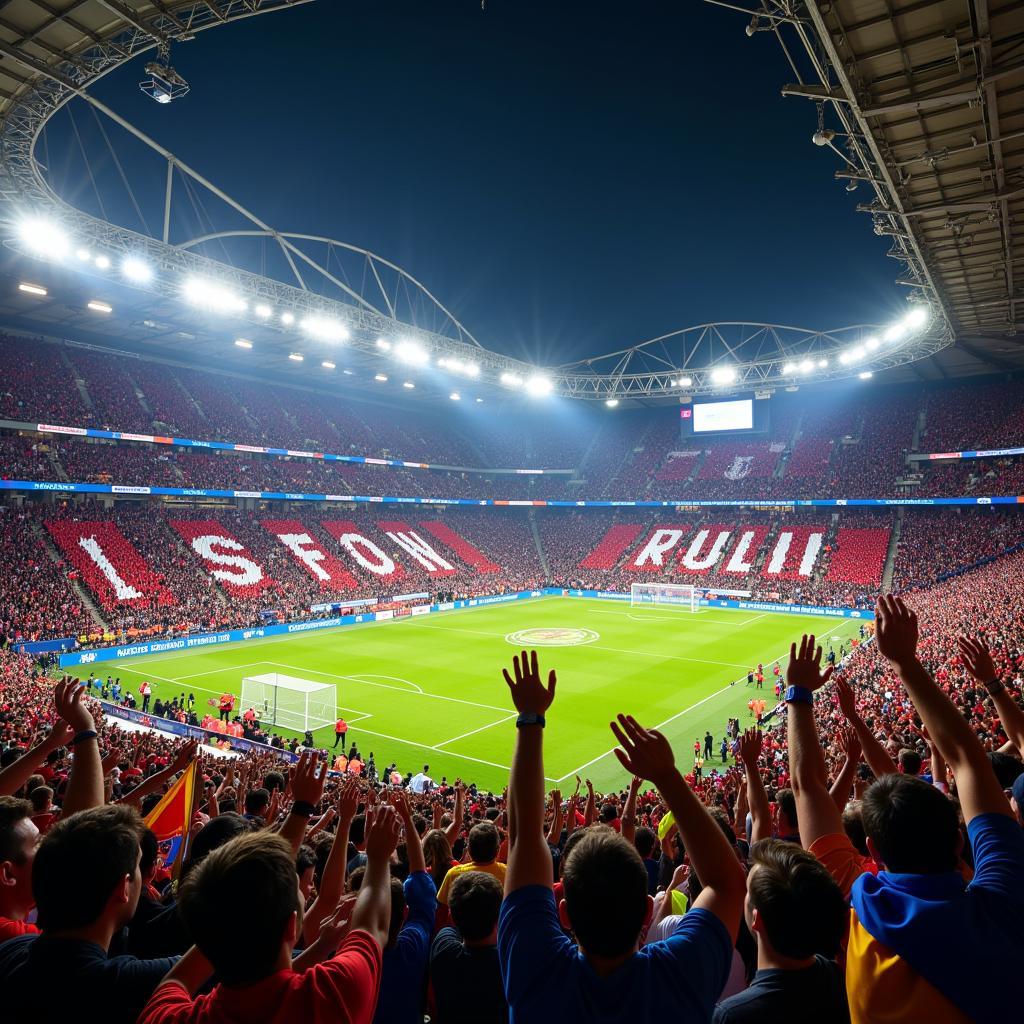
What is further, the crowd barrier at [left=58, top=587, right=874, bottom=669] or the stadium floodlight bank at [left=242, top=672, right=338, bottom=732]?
the crowd barrier at [left=58, top=587, right=874, bottom=669]

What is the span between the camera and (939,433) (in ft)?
190

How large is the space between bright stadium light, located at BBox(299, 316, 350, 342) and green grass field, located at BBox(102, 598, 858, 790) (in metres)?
20.3

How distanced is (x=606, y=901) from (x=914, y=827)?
122 cm

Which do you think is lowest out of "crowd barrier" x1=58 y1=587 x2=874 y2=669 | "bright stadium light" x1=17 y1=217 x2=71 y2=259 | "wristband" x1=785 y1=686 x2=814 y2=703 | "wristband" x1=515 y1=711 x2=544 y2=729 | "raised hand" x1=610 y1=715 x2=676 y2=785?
"raised hand" x1=610 y1=715 x2=676 y2=785

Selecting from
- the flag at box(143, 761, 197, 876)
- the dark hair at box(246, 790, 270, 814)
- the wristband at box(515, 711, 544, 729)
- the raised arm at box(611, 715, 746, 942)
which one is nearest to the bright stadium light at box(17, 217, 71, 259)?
the flag at box(143, 761, 197, 876)

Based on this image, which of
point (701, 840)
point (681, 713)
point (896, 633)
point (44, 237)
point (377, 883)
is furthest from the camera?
point (44, 237)

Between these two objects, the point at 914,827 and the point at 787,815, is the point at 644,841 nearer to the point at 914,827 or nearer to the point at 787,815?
the point at 787,815

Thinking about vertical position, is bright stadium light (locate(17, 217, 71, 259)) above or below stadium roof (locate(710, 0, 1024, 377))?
above

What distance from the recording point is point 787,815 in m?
6.29

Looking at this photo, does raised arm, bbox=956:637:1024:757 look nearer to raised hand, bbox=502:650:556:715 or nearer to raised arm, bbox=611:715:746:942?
raised arm, bbox=611:715:746:942

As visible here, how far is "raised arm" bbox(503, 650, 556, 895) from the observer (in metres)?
2.44

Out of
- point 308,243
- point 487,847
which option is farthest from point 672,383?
point 487,847

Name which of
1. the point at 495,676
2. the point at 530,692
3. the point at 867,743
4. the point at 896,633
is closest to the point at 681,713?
the point at 495,676

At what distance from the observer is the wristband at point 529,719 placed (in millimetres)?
2900
